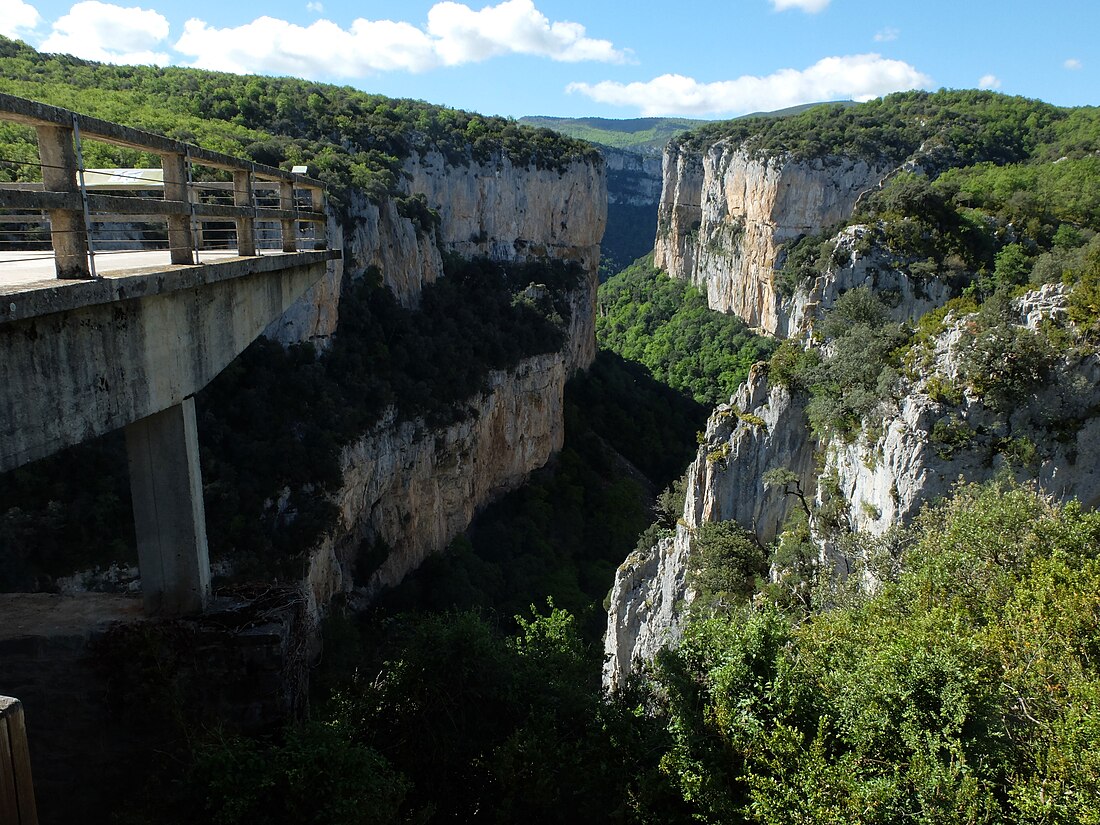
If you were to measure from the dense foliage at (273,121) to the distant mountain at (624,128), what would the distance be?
89.9m

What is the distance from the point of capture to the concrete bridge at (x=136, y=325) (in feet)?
11.5


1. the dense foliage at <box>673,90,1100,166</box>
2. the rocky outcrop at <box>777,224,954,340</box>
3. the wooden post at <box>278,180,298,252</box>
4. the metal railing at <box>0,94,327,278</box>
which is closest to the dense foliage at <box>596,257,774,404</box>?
the dense foliage at <box>673,90,1100,166</box>

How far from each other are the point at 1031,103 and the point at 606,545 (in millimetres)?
52557

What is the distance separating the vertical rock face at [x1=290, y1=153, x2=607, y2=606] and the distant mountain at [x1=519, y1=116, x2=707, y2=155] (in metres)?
88.6

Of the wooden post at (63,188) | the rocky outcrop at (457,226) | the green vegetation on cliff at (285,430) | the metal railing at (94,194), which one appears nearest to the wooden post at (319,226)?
the metal railing at (94,194)

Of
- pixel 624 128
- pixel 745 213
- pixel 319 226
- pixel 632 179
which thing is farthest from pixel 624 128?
pixel 319 226

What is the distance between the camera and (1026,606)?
24.6 ft

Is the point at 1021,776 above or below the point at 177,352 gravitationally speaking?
below

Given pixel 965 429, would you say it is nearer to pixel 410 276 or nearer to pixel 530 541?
pixel 530 541

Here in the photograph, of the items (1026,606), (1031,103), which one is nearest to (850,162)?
(1031,103)

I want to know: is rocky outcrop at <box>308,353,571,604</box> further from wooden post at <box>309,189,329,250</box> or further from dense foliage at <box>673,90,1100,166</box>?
dense foliage at <box>673,90,1100,166</box>

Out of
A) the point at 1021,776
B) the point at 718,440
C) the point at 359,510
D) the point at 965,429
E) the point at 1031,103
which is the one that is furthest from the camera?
the point at 1031,103

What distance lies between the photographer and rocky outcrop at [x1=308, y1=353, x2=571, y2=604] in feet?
73.9

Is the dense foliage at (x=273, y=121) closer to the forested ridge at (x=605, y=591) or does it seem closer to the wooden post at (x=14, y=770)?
the forested ridge at (x=605, y=591)
